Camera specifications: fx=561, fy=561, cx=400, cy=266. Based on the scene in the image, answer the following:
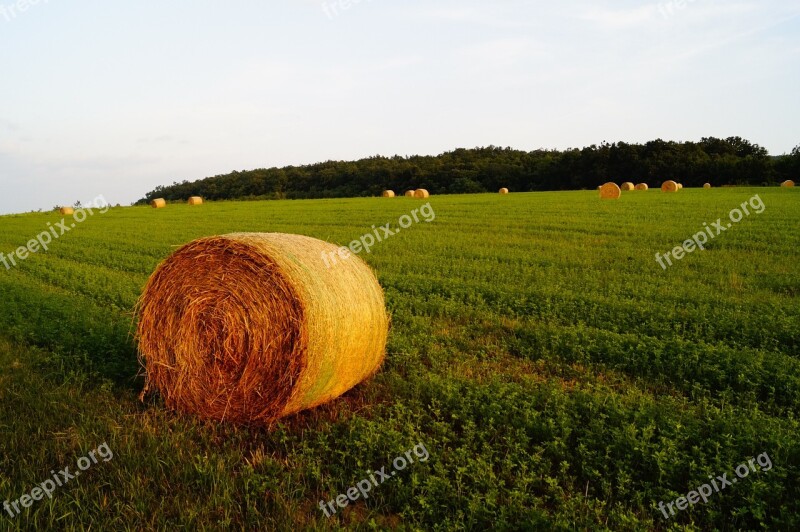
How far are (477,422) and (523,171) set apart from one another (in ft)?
233

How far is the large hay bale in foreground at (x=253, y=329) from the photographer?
5461 mm

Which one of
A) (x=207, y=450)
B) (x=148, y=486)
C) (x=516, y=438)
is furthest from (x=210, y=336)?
(x=516, y=438)

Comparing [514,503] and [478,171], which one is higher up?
[478,171]

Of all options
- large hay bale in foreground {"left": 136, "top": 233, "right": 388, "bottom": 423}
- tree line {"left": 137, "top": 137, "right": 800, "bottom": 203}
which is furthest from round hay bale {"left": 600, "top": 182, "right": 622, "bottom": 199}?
large hay bale in foreground {"left": 136, "top": 233, "right": 388, "bottom": 423}

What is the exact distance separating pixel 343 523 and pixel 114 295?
345 inches

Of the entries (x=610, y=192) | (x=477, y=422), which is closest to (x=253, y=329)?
(x=477, y=422)

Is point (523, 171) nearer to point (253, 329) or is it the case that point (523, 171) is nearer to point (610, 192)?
point (610, 192)

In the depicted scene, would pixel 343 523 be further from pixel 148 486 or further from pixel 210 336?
pixel 210 336

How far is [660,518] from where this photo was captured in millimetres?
3877

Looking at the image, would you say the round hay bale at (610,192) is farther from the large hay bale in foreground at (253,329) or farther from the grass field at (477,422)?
the large hay bale in foreground at (253,329)

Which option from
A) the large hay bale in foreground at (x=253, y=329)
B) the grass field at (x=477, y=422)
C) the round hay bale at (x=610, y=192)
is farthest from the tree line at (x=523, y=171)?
the large hay bale in foreground at (x=253, y=329)

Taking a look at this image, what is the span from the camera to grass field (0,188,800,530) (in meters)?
3.95

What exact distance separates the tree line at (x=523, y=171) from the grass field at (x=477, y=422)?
57.3 metres

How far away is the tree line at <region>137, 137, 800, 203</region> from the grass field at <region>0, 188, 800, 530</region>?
2256 inches
